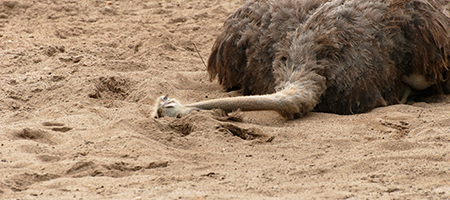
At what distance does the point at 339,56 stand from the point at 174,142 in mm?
1688

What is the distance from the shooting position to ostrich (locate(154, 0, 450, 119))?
4.45 metres

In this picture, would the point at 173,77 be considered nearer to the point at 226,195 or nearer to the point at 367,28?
the point at 367,28

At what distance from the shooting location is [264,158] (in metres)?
3.56

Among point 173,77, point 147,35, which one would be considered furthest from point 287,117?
point 147,35

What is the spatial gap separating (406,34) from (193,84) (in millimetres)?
2233

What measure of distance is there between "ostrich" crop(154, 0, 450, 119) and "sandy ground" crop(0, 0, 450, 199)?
0.59 ft

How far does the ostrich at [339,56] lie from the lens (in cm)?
445

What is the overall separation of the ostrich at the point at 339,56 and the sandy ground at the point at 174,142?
0.18 metres

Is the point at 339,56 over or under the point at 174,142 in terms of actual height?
over

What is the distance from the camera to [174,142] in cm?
375

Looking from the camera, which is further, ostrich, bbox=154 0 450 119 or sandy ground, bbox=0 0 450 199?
ostrich, bbox=154 0 450 119

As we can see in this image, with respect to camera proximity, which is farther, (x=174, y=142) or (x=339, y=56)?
(x=339, y=56)

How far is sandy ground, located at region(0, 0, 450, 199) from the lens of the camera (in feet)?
9.87

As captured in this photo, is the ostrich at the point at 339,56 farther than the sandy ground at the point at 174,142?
Yes
